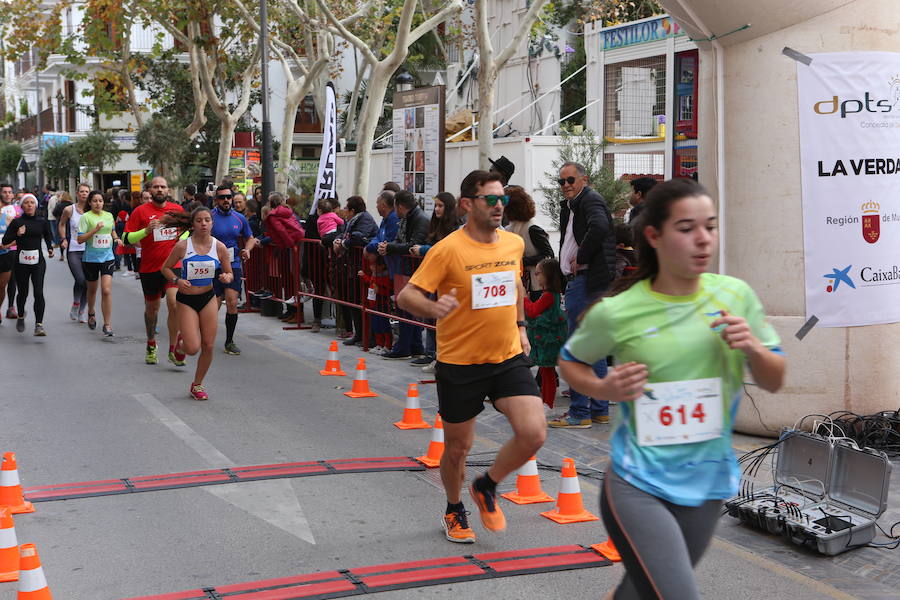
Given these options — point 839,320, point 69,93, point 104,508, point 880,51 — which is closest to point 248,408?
point 104,508

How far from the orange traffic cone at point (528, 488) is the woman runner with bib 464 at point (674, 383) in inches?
128

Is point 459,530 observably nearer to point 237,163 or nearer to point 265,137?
point 265,137

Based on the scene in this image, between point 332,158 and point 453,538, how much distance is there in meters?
11.5

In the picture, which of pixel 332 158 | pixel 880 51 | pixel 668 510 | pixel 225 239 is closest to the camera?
pixel 668 510

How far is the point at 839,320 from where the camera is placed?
26.7 feet

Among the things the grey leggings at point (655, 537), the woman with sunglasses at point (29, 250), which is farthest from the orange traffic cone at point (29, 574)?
the woman with sunglasses at point (29, 250)

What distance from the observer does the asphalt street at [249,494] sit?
5367mm

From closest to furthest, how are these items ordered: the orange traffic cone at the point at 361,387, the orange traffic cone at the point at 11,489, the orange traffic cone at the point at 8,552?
the orange traffic cone at the point at 8,552 < the orange traffic cone at the point at 11,489 < the orange traffic cone at the point at 361,387

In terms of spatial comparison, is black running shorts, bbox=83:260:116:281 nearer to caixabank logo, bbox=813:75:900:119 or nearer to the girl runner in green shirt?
the girl runner in green shirt

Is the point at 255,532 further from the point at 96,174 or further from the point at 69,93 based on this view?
the point at 69,93

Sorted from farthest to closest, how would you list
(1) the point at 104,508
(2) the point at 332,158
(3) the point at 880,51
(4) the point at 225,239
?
1. (2) the point at 332,158
2. (4) the point at 225,239
3. (3) the point at 880,51
4. (1) the point at 104,508

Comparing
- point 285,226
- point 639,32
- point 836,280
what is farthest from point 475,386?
point 639,32

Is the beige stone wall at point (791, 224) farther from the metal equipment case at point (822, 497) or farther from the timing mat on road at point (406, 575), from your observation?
the timing mat on road at point (406, 575)

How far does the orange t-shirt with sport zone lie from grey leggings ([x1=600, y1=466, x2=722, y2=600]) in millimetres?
2236
